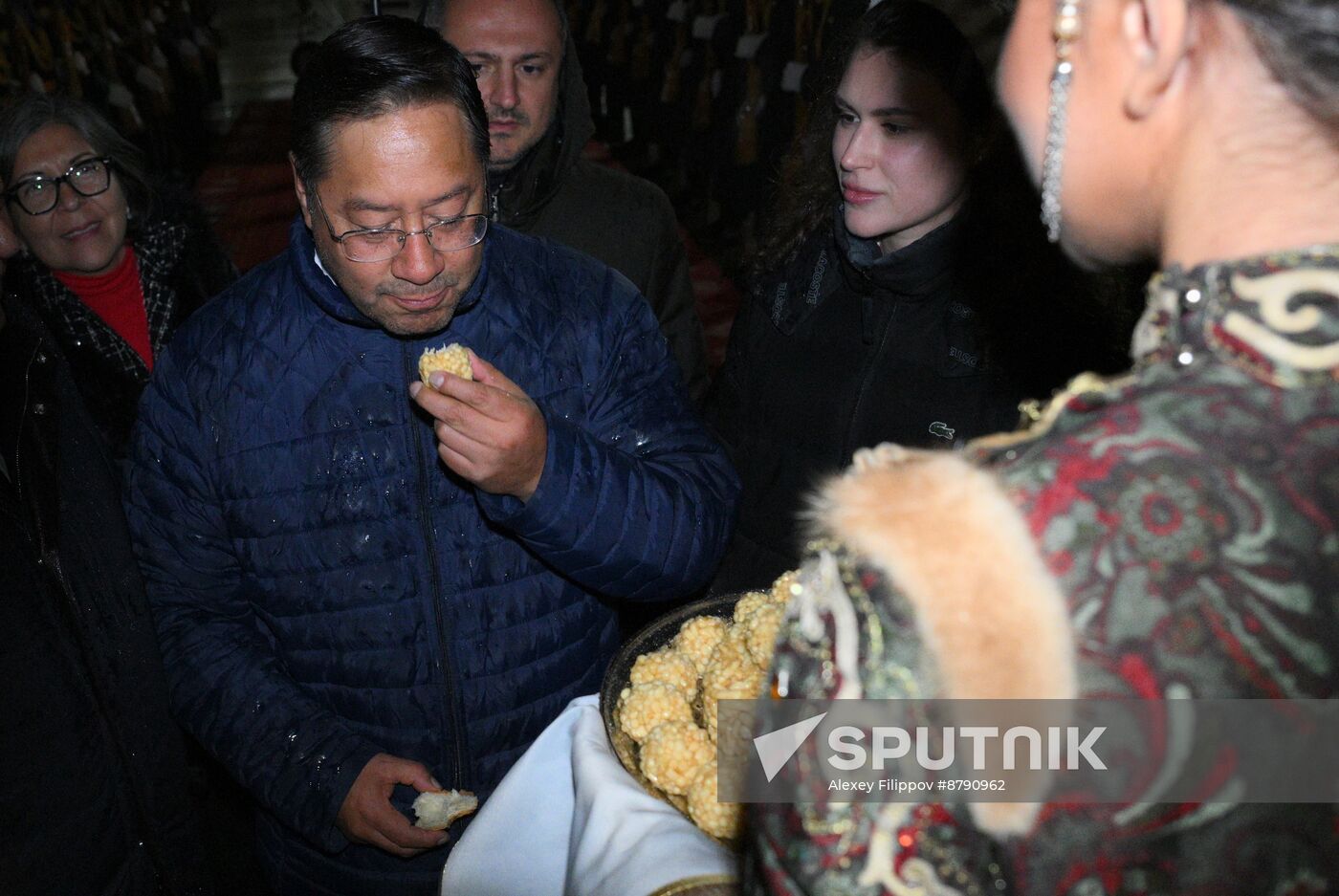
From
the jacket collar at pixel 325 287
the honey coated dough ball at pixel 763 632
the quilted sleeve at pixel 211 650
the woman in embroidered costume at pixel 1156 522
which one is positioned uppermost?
the woman in embroidered costume at pixel 1156 522

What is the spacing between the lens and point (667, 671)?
1.38m

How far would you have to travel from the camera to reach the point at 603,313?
6.19 feet

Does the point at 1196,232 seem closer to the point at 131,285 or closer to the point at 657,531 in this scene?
the point at 657,531

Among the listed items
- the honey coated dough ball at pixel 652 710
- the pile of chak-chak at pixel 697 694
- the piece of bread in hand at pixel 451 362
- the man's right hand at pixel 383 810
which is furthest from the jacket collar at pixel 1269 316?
the man's right hand at pixel 383 810

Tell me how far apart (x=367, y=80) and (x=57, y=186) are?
1572 millimetres

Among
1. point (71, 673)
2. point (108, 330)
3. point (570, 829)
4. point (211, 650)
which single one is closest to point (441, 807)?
point (570, 829)

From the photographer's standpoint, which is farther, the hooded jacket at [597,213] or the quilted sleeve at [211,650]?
the hooded jacket at [597,213]

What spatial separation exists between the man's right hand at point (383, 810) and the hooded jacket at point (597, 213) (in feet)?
4.75

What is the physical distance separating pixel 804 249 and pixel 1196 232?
5.14 feet

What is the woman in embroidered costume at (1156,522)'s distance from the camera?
2.25 feet

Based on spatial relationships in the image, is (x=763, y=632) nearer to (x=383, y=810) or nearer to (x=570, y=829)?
(x=570, y=829)

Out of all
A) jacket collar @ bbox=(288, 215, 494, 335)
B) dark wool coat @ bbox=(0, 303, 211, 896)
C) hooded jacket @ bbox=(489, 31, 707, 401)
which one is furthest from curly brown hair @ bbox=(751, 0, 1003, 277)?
dark wool coat @ bbox=(0, 303, 211, 896)

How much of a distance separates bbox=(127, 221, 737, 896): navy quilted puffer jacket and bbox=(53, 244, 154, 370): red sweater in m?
1.18

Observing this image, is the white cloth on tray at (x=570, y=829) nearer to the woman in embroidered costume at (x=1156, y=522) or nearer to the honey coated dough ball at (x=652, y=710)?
the honey coated dough ball at (x=652, y=710)
